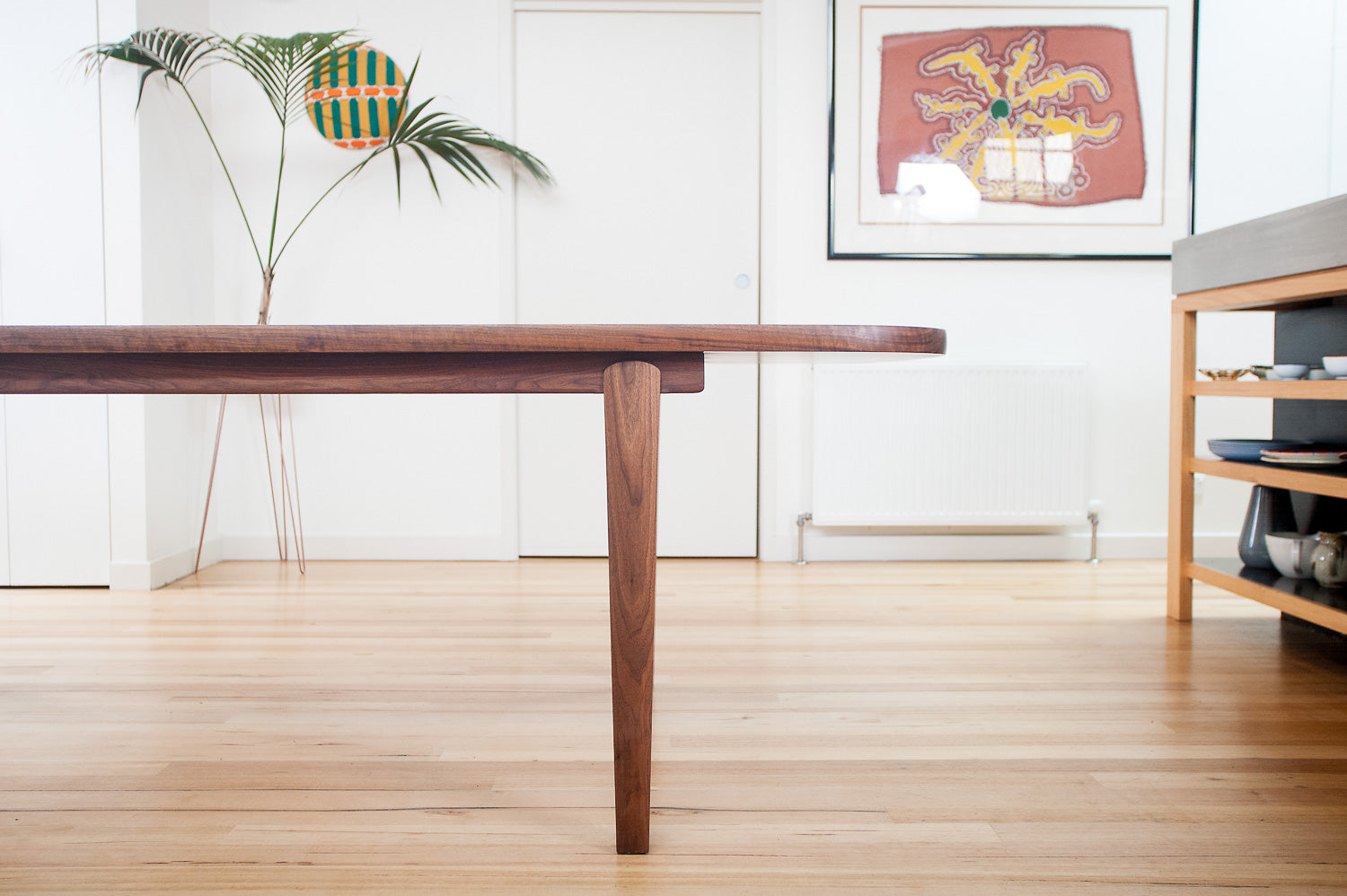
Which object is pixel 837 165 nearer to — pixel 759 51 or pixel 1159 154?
pixel 759 51

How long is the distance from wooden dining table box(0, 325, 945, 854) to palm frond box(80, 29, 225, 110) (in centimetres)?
180

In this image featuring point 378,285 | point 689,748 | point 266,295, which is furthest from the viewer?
point 378,285

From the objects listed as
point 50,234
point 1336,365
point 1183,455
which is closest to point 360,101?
point 50,234

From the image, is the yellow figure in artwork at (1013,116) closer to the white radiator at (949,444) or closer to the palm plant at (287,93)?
the white radiator at (949,444)

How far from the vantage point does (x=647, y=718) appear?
3.49 ft

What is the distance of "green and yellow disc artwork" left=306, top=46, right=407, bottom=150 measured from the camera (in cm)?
288

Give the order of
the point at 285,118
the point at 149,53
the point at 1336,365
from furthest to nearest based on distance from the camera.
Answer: the point at 285,118, the point at 149,53, the point at 1336,365

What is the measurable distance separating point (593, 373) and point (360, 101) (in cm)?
233

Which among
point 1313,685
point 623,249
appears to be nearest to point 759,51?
point 623,249

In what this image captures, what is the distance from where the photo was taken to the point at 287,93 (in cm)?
276

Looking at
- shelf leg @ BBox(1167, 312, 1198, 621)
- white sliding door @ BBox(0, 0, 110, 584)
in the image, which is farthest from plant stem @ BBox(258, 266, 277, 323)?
shelf leg @ BBox(1167, 312, 1198, 621)

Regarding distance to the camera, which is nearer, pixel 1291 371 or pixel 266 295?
pixel 1291 371

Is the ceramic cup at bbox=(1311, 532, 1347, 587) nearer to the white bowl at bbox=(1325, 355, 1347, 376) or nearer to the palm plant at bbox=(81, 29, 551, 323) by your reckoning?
the white bowl at bbox=(1325, 355, 1347, 376)

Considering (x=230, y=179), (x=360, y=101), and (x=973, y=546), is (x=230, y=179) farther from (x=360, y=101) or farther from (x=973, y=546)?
(x=973, y=546)
